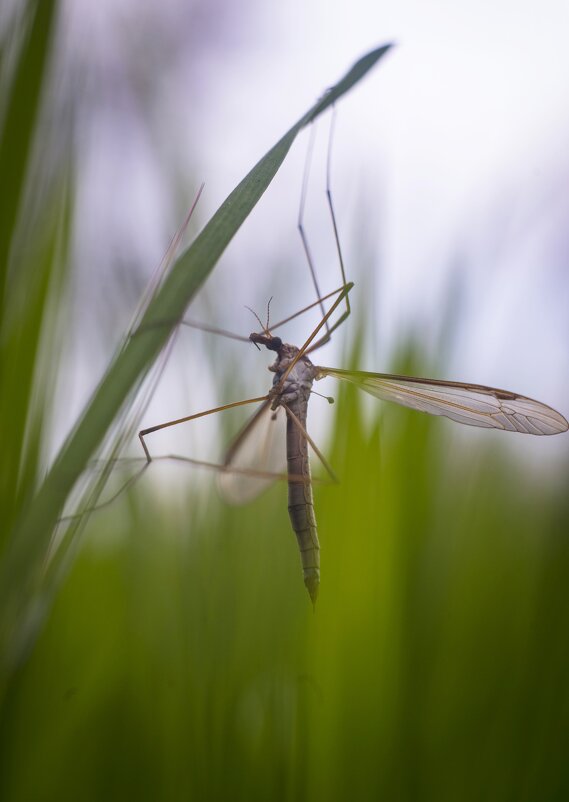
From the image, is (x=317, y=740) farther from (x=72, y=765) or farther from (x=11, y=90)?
(x=11, y=90)

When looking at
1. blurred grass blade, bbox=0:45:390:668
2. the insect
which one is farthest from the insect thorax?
blurred grass blade, bbox=0:45:390:668

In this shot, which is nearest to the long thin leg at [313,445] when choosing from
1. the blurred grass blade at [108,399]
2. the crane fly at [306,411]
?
the crane fly at [306,411]

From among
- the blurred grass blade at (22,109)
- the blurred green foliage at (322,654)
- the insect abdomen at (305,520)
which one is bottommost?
the blurred green foliage at (322,654)

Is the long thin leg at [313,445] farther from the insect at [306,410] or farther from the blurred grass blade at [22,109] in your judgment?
the blurred grass blade at [22,109]

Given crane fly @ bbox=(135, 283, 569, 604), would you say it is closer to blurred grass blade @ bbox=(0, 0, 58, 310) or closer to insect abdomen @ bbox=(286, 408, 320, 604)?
insect abdomen @ bbox=(286, 408, 320, 604)

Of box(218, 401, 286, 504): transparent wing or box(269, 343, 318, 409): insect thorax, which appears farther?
box(269, 343, 318, 409): insect thorax

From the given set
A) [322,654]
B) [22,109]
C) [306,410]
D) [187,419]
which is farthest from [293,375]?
[22,109]

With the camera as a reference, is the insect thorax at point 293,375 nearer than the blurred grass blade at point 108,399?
No

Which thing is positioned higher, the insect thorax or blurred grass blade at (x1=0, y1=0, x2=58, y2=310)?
blurred grass blade at (x1=0, y1=0, x2=58, y2=310)

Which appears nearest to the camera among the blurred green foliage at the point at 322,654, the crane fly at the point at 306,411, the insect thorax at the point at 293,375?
the blurred green foliage at the point at 322,654

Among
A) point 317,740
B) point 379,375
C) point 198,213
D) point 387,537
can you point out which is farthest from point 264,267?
point 317,740
